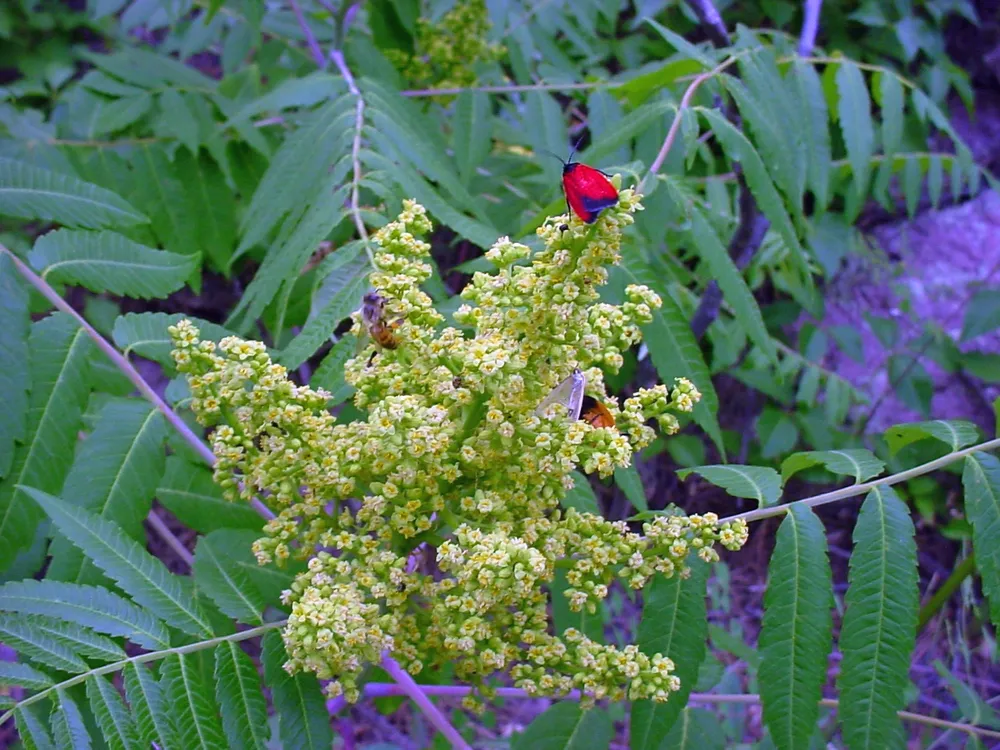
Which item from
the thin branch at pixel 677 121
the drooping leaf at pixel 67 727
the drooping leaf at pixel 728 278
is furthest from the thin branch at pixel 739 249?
the drooping leaf at pixel 67 727

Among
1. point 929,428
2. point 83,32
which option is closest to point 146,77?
point 929,428

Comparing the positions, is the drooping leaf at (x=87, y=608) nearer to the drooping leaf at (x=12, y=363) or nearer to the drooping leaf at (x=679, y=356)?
the drooping leaf at (x=12, y=363)

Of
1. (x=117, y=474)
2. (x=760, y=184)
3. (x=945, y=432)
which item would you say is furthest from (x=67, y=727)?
(x=760, y=184)

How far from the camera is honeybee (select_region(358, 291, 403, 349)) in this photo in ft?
5.43

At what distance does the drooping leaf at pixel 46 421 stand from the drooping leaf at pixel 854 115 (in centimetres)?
222

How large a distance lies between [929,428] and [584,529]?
748 mm

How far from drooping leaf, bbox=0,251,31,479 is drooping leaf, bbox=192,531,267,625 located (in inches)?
17.2

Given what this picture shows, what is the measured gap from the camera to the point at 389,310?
1.63 m

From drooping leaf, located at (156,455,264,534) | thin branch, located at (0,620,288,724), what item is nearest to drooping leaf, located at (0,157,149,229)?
drooping leaf, located at (156,455,264,534)

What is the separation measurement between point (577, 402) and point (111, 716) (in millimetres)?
1003

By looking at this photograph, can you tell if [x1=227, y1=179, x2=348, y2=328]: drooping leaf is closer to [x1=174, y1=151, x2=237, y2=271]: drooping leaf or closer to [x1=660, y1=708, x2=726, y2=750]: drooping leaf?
[x1=174, y1=151, x2=237, y2=271]: drooping leaf

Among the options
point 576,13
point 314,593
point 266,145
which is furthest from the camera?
point 576,13

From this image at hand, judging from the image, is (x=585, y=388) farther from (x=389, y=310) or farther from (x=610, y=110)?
(x=610, y=110)

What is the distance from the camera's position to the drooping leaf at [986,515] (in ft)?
5.33
